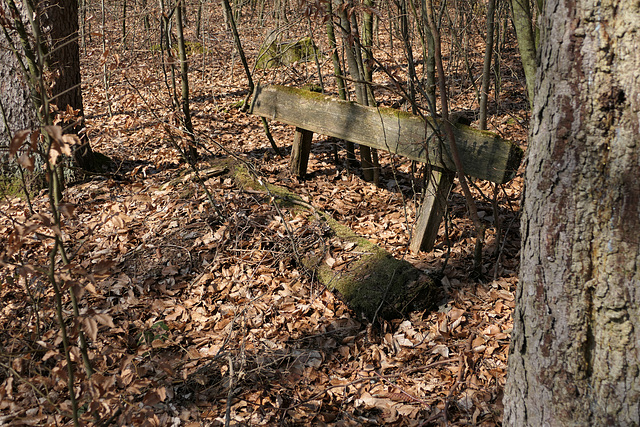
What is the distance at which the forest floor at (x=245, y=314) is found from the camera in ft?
9.46

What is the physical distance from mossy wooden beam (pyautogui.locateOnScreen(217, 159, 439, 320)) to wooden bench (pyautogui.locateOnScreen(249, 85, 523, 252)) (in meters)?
0.58

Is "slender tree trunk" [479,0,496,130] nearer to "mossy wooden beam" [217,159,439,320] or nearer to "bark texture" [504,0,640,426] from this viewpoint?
"mossy wooden beam" [217,159,439,320]

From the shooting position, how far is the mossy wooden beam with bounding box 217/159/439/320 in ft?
12.1

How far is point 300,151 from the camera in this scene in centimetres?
567

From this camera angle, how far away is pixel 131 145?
7.15 m

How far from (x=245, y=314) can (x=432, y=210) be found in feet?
5.84

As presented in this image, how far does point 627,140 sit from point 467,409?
189 cm

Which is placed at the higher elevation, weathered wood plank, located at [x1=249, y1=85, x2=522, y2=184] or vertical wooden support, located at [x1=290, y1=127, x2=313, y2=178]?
weathered wood plank, located at [x1=249, y1=85, x2=522, y2=184]

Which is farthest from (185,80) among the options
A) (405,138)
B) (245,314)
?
(245,314)

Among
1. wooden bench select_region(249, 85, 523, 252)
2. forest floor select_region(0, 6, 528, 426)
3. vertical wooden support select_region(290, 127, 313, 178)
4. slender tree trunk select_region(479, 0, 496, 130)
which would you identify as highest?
slender tree trunk select_region(479, 0, 496, 130)

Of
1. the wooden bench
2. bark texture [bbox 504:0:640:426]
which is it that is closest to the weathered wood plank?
the wooden bench

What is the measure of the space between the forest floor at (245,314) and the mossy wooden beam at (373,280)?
0.09 m

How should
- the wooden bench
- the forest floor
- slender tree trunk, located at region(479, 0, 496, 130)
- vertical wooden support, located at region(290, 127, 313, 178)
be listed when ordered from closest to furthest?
the forest floor, the wooden bench, slender tree trunk, located at region(479, 0, 496, 130), vertical wooden support, located at region(290, 127, 313, 178)

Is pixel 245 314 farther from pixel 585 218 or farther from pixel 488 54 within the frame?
pixel 488 54
